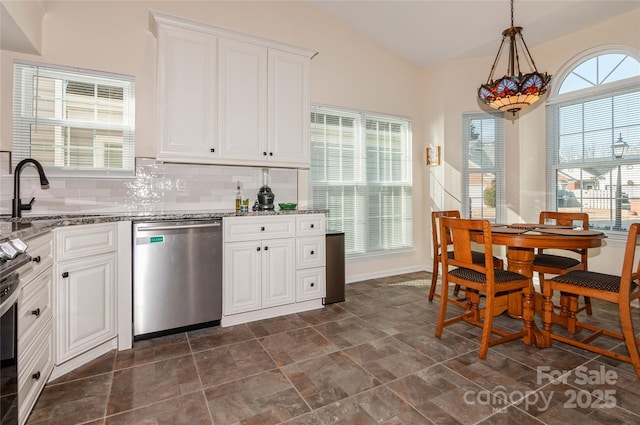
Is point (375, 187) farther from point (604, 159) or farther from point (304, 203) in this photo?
point (604, 159)

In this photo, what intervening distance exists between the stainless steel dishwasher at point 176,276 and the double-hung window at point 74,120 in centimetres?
94

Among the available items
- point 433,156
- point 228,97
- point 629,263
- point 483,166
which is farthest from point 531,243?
point 228,97

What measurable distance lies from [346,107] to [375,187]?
1.11 meters

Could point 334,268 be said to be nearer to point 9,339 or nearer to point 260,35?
point 9,339

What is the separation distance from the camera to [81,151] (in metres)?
2.87

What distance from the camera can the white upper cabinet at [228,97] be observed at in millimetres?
2869

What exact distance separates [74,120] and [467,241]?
334 cm

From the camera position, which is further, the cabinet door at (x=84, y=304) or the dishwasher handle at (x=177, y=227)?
the dishwasher handle at (x=177, y=227)

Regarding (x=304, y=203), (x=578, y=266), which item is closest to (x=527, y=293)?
(x=578, y=266)

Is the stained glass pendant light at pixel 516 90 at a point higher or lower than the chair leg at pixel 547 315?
higher

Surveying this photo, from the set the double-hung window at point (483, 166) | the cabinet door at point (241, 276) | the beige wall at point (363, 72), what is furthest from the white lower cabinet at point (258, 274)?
the double-hung window at point (483, 166)

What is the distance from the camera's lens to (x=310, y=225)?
3232 millimetres

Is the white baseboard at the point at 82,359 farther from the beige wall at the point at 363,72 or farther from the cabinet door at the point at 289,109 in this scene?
the cabinet door at the point at 289,109

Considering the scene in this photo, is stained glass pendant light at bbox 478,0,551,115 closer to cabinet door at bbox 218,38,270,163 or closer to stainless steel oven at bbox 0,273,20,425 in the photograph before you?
cabinet door at bbox 218,38,270,163
